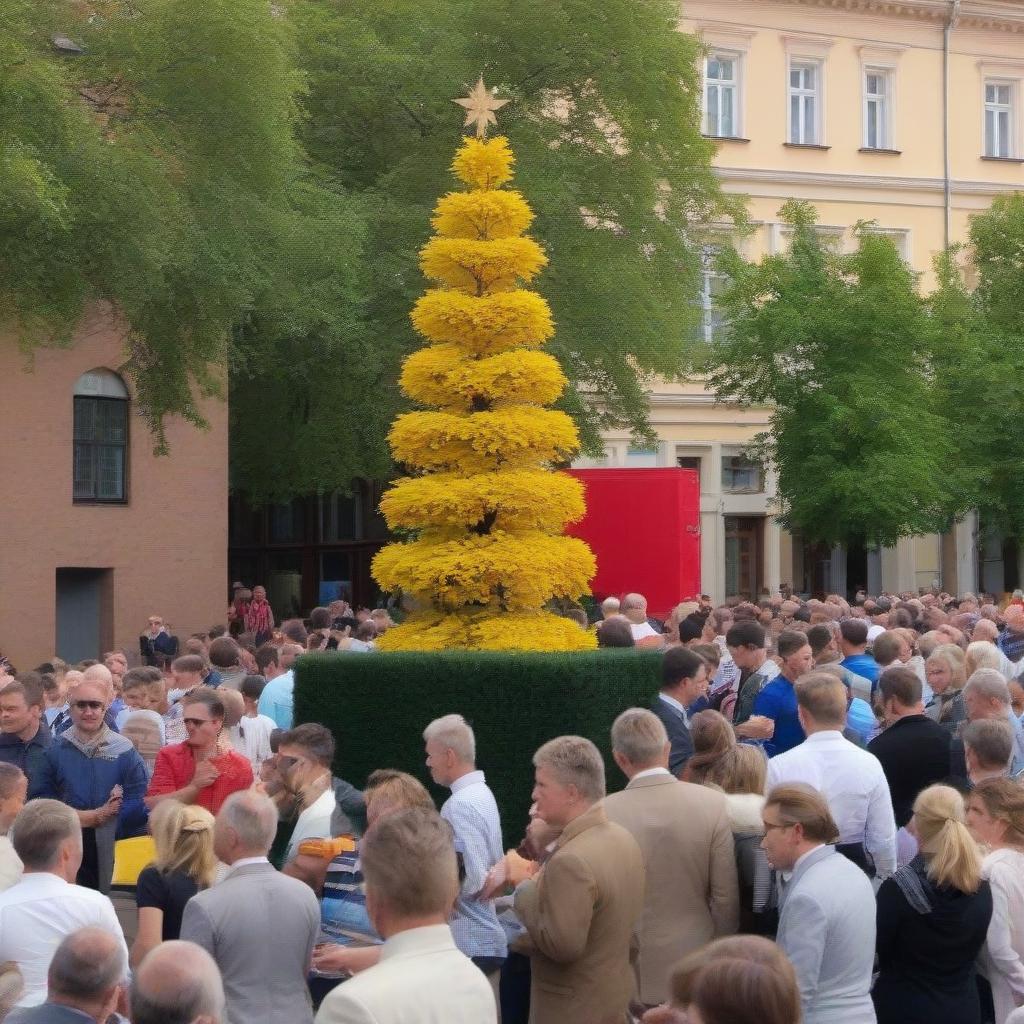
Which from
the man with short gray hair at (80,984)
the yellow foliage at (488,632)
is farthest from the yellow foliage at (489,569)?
the man with short gray hair at (80,984)

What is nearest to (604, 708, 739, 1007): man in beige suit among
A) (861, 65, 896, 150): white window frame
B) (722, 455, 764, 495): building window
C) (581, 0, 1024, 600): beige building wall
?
(581, 0, 1024, 600): beige building wall

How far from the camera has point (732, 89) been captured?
47844 mm

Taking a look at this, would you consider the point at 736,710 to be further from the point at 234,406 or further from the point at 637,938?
Result: the point at 234,406

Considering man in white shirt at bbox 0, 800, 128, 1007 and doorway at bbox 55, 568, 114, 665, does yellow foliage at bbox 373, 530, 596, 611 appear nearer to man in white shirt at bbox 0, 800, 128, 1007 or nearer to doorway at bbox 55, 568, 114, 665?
man in white shirt at bbox 0, 800, 128, 1007

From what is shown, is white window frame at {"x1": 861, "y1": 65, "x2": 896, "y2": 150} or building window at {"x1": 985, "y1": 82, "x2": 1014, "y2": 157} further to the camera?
building window at {"x1": 985, "y1": 82, "x2": 1014, "y2": 157}

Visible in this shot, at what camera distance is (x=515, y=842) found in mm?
12594

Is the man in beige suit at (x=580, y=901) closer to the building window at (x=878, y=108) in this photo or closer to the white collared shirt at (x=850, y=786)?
the white collared shirt at (x=850, y=786)

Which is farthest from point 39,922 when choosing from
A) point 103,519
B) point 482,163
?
point 103,519

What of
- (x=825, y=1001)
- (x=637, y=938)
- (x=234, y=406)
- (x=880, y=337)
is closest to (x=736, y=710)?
(x=637, y=938)

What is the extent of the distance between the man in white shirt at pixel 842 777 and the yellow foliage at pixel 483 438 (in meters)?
5.37

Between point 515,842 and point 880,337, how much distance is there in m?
29.6

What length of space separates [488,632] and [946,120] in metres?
39.6

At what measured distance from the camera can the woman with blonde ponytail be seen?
750 centimetres

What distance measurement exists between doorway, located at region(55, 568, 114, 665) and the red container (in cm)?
779
